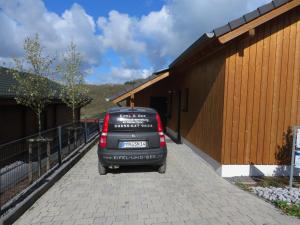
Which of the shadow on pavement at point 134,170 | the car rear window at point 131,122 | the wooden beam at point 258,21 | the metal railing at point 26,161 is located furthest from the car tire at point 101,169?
the wooden beam at point 258,21

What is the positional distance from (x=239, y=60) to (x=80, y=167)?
17.0 ft

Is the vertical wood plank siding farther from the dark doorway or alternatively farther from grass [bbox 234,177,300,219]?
the dark doorway

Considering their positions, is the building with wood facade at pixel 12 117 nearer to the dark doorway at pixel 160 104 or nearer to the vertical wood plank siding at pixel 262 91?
A: the dark doorway at pixel 160 104

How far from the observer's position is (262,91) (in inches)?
310

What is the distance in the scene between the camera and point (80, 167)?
9047mm

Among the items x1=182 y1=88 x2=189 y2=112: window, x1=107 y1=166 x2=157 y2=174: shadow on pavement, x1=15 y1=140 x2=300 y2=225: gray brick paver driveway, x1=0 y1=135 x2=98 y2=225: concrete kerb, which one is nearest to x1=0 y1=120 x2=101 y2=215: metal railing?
x1=0 y1=135 x2=98 y2=225: concrete kerb

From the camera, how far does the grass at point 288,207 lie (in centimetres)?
532

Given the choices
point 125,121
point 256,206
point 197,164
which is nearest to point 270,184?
point 256,206

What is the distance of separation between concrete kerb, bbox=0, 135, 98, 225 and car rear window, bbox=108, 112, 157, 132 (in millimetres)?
1663

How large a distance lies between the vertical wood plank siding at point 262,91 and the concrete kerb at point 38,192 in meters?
4.07

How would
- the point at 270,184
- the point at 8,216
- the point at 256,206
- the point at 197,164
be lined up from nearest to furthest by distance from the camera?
1. the point at 8,216
2. the point at 256,206
3. the point at 270,184
4. the point at 197,164

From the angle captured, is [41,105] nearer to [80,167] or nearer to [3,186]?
[80,167]

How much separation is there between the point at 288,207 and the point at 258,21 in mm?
4170

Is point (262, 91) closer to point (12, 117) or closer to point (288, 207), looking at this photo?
point (288, 207)
